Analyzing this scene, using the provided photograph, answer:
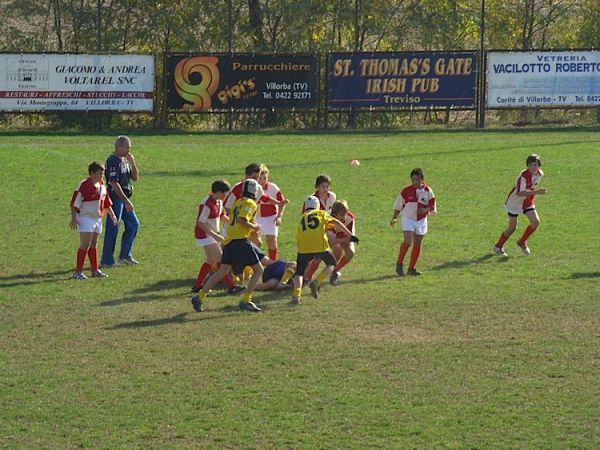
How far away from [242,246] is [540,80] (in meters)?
27.5

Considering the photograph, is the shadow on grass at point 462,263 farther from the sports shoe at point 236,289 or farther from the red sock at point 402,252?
the sports shoe at point 236,289

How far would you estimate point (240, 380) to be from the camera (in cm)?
1103

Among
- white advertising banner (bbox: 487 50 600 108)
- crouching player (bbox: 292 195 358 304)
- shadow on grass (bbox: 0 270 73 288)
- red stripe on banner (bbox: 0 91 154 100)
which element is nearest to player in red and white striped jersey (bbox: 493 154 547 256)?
crouching player (bbox: 292 195 358 304)

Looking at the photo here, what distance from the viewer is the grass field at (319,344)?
972 cm

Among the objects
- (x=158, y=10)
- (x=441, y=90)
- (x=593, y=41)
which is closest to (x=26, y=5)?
(x=158, y=10)

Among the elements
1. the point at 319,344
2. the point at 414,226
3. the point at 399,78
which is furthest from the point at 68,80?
the point at 319,344

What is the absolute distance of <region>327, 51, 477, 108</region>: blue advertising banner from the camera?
3906 centimetres

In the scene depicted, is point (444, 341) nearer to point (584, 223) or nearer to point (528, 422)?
point (528, 422)

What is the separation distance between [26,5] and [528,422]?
1537 inches

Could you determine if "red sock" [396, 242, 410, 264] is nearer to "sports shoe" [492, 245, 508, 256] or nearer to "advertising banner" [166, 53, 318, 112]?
"sports shoe" [492, 245, 508, 256]

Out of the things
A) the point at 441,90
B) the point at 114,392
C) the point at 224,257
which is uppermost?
the point at 441,90

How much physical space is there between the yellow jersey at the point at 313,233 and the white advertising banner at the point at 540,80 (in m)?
26.0

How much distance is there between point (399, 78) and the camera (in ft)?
129

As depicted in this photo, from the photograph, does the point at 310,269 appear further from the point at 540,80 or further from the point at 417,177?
the point at 540,80
